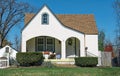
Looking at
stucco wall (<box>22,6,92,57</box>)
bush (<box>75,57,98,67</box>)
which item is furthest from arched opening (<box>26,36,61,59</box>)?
bush (<box>75,57,98,67</box>)

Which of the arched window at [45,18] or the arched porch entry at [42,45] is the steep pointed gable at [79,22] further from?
the arched porch entry at [42,45]

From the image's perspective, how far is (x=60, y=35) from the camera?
33.8 m

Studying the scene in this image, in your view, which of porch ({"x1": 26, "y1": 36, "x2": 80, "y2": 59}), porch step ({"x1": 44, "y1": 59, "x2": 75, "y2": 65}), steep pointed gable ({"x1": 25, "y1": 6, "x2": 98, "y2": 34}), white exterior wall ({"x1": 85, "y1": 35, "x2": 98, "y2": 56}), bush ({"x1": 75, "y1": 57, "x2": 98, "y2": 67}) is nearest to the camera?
bush ({"x1": 75, "y1": 57, "x2": 98, "y2": 67})

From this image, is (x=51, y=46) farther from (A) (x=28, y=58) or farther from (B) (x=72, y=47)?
(A) (x=28, y=58)

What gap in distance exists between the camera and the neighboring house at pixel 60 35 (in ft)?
110

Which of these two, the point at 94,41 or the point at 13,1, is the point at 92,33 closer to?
the point at 94,41

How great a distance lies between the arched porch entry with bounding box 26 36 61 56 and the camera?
117ft

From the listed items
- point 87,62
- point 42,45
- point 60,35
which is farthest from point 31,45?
point 87,62

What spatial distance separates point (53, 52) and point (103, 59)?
6.14m

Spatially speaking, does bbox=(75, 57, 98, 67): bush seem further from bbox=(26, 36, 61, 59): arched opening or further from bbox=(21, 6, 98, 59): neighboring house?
bbox=(26, 36, 61, 59): arched opening

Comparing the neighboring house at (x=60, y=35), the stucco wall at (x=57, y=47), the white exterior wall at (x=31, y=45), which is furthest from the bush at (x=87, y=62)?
the white exterior wall at (x=31, y=45)

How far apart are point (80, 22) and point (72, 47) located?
11.0ft

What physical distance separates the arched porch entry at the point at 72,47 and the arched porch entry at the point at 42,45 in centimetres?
106

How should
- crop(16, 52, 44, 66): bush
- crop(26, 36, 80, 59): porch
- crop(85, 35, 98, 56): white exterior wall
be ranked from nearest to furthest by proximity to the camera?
crop(16, 52, 44, 66): bush → crop(85, 35, 98, 56): white exterior wall → crop(26, 36, 80, 59): porch
